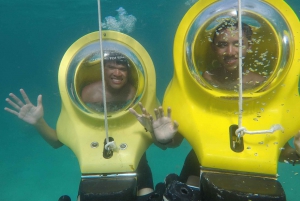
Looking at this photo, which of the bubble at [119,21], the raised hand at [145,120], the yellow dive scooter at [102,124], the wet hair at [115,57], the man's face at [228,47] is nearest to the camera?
the yellow dive scooter at [102,124]

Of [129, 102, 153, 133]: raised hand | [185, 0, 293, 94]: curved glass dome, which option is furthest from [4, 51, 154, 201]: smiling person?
[185, 0, 293, 94]: curved glass dome

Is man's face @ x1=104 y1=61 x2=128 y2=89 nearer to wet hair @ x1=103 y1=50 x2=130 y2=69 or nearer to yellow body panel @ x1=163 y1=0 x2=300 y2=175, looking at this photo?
wet hair @ x1=103 y1=50 x2=130 y2=69

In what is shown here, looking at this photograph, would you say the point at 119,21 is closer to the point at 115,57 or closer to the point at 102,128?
the point at 115,57

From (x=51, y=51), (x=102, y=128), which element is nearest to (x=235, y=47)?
(x=102, y=128)

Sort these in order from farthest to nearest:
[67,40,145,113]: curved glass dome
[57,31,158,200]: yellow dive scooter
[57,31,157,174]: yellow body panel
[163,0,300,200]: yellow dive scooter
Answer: [67,40,145,113]: curved glass dome → [57,31,157,174]: yellow body panel → [57,31,158,200]: yellow dive scooter → [163,0,300,200]: yellow dive scooter

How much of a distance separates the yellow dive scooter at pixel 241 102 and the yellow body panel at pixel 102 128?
38 centimetres

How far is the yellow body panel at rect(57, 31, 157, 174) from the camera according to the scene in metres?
2.19

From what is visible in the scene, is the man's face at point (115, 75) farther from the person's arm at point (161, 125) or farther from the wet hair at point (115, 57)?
the person's arm at point (161, 125)

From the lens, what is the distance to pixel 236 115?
213 centimetres

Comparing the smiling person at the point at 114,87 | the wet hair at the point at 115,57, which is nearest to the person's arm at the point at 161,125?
the smiling person at the point at 114,87

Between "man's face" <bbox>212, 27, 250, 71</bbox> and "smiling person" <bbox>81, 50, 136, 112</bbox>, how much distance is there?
0.99m

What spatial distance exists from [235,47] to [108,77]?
5.10ft

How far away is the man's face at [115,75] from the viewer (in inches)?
120

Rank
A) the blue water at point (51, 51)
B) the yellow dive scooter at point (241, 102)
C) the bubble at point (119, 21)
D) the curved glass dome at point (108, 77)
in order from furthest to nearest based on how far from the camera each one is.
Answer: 1. the bubble at point (119, 21)
2. the blue water at point (51, 51)
3. the curved glass dome at point (108, 77)
4. the yellow dive scooter at point (241, 102)
